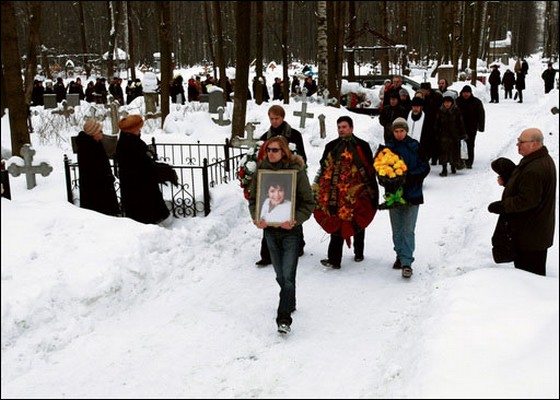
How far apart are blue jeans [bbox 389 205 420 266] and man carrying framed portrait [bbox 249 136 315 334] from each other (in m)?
1.87

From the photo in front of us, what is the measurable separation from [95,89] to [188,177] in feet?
70.0

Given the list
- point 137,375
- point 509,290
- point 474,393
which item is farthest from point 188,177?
point 474,393

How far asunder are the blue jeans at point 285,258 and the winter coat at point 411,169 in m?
1.87

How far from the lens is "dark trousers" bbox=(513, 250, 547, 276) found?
5980 mm

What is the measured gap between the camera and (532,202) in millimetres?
5617

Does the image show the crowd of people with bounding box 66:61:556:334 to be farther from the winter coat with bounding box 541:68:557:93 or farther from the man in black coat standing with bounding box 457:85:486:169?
the winter coat with bounding box 541:68:557:93

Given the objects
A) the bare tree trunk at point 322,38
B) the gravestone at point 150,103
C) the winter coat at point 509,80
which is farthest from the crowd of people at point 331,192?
the winter coat at point 509,80

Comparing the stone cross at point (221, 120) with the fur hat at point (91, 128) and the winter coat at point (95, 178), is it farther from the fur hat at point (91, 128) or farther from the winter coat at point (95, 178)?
the fur hat at point (91, 128)

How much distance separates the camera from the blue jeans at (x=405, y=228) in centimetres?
736

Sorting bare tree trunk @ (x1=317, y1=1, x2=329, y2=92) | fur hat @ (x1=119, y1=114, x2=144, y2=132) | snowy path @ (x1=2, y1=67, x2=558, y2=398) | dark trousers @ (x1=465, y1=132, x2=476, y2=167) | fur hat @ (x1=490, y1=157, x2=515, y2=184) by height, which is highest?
bare tree trunk @ (x1=317, y1=1, x2=329, y2=92)

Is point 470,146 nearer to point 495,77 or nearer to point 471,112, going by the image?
point 471,112

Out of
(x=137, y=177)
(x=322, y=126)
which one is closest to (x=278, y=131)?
(x=137, y=177)

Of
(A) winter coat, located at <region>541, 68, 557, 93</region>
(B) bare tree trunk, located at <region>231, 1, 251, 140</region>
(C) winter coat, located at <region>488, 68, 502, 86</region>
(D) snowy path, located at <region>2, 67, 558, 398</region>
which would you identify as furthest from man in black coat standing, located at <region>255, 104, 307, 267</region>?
(A) winter coat, located at <region>541, 68, 557, 93</region>

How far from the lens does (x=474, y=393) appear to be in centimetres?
390
